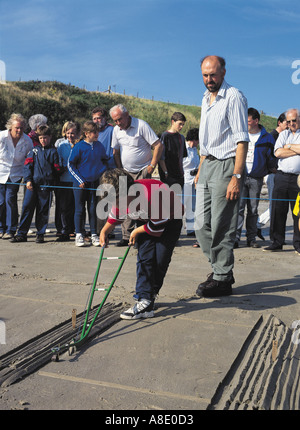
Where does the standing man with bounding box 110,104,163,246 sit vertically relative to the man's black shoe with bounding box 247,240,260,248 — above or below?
above

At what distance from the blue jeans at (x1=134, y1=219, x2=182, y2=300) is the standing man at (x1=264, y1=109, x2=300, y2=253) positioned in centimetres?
311

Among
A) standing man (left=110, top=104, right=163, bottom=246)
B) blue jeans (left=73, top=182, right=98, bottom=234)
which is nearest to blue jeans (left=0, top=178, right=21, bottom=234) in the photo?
blue jeans (left=73, top=182, right=98, bottom=234)

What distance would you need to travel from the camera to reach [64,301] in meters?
4.18

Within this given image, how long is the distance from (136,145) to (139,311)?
131 inches

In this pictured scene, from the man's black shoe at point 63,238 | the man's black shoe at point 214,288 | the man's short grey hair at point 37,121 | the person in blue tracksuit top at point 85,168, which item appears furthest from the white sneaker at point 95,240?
the man's black shoe at point 214,288

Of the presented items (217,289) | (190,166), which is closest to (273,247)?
(190,166)

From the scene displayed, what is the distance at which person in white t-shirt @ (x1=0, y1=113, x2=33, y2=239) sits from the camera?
7.40 meters

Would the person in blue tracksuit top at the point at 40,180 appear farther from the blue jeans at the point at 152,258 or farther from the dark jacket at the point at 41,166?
the blue jeans at the point at 152,258

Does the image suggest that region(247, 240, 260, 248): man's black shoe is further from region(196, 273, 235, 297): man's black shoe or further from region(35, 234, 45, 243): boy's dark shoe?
region(35, 234, 45, 243): boy's dark shoe
